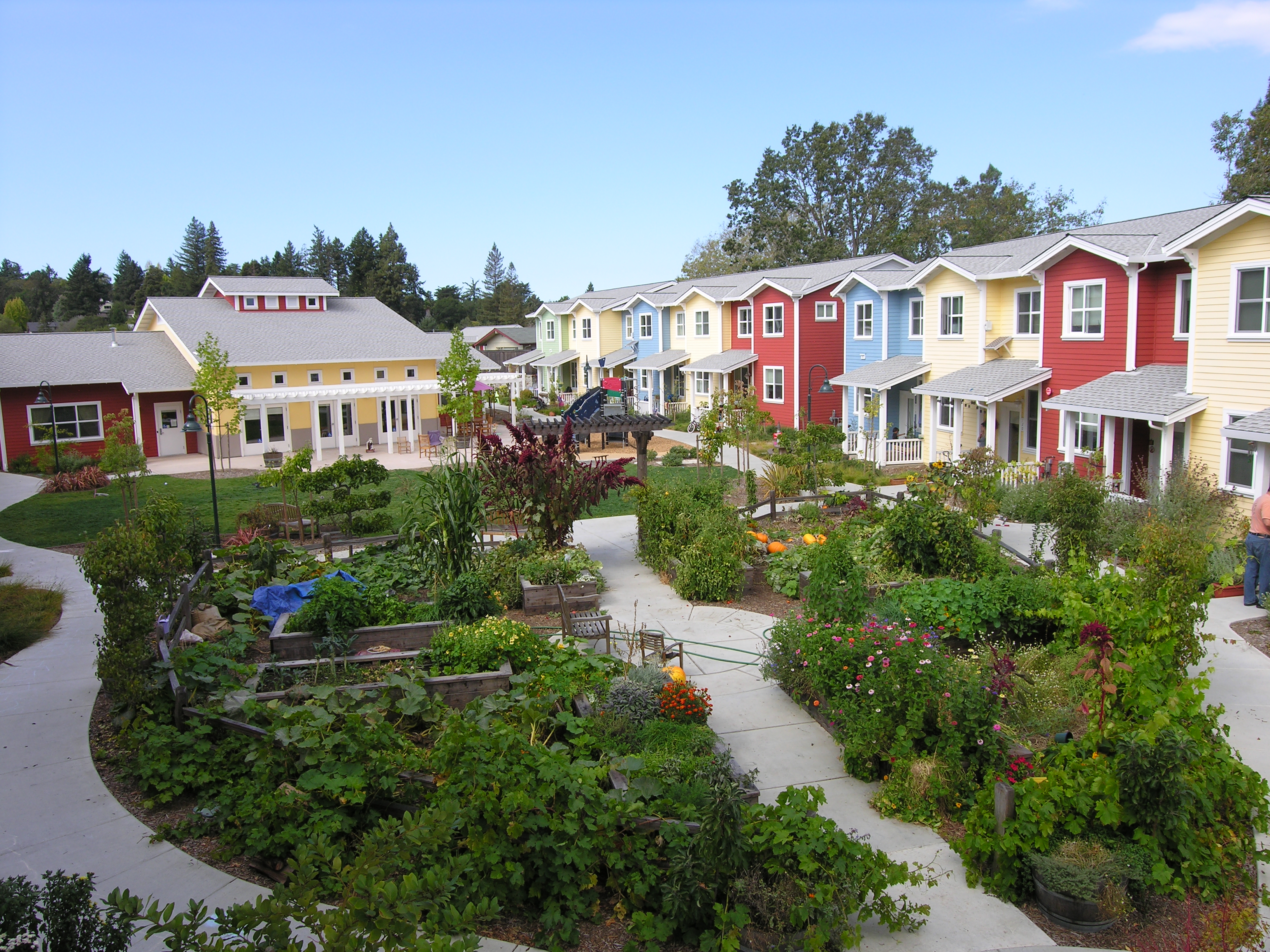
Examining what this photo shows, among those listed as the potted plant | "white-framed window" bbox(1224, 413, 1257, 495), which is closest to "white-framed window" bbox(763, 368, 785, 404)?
"white-framed window" bbox(1224, 413, 1257, 495)

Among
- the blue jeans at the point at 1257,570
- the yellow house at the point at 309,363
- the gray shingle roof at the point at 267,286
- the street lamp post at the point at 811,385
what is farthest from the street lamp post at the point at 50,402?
the blue jeans at the point at 1257,570

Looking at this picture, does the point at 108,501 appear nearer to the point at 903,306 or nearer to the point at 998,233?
the point at 903,306

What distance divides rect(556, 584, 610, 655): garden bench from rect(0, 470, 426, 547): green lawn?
738 cm

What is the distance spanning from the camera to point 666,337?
40.9 m

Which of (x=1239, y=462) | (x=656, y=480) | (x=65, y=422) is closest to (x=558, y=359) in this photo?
(x=65, y=422)

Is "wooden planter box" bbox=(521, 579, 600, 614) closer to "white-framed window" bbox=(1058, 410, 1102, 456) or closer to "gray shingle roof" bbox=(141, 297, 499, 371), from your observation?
"white-framed window" bbox=(1058, 410, 1102, 456)

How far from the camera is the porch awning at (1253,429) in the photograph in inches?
534

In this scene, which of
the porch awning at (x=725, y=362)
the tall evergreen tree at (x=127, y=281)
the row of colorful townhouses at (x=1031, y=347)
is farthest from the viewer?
the tall evergreen tree at (x=127, y=281)

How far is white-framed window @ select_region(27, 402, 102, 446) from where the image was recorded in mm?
28250

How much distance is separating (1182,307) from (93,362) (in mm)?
31758

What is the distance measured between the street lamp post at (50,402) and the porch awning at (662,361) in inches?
874

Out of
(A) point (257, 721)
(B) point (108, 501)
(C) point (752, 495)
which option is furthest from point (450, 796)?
(B) point (108, 501)

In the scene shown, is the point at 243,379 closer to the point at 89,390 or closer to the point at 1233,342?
the point at 89,390

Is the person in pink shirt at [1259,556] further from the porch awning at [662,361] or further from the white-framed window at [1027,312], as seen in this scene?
the porch awning at [662,361]
